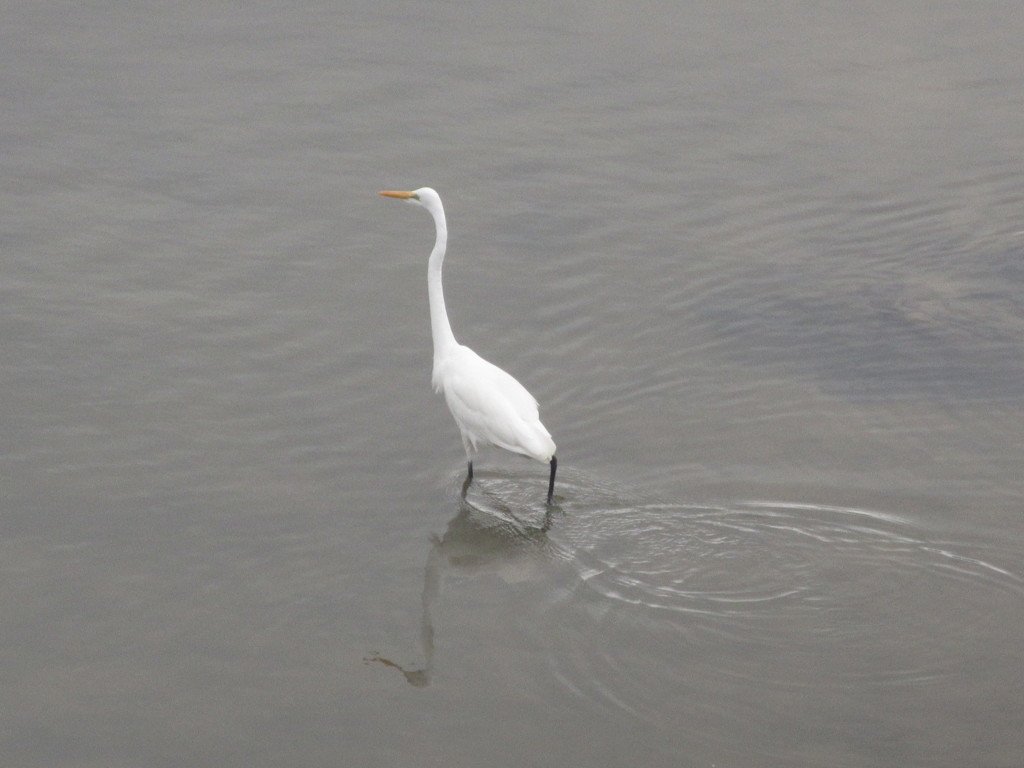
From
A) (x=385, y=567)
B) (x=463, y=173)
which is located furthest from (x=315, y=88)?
(x=385, y=567)

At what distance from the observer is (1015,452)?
272 inches

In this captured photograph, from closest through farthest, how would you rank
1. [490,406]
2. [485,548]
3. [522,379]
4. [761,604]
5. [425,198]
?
[761,604] < [485,548] < [490,406] < [425,198] < [522,379]

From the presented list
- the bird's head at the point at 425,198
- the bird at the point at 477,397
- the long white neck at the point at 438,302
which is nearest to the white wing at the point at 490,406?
the bird at the point at 477,397

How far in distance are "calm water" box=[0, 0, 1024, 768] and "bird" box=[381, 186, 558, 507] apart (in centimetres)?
31

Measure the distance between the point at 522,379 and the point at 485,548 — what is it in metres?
1.74

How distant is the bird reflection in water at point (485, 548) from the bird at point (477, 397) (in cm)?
21

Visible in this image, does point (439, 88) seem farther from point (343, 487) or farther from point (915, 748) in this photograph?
point (915, 748)

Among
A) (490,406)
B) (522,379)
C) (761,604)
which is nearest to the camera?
(761,604)

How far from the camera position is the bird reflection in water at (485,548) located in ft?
19.4

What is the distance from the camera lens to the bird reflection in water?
5910 millimetres

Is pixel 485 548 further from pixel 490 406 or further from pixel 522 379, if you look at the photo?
pixel 522 379

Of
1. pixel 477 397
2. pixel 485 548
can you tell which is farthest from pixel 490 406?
pixel 485 548

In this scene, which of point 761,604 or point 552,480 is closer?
point 761,604

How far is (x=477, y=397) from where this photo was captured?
6.70 meters
